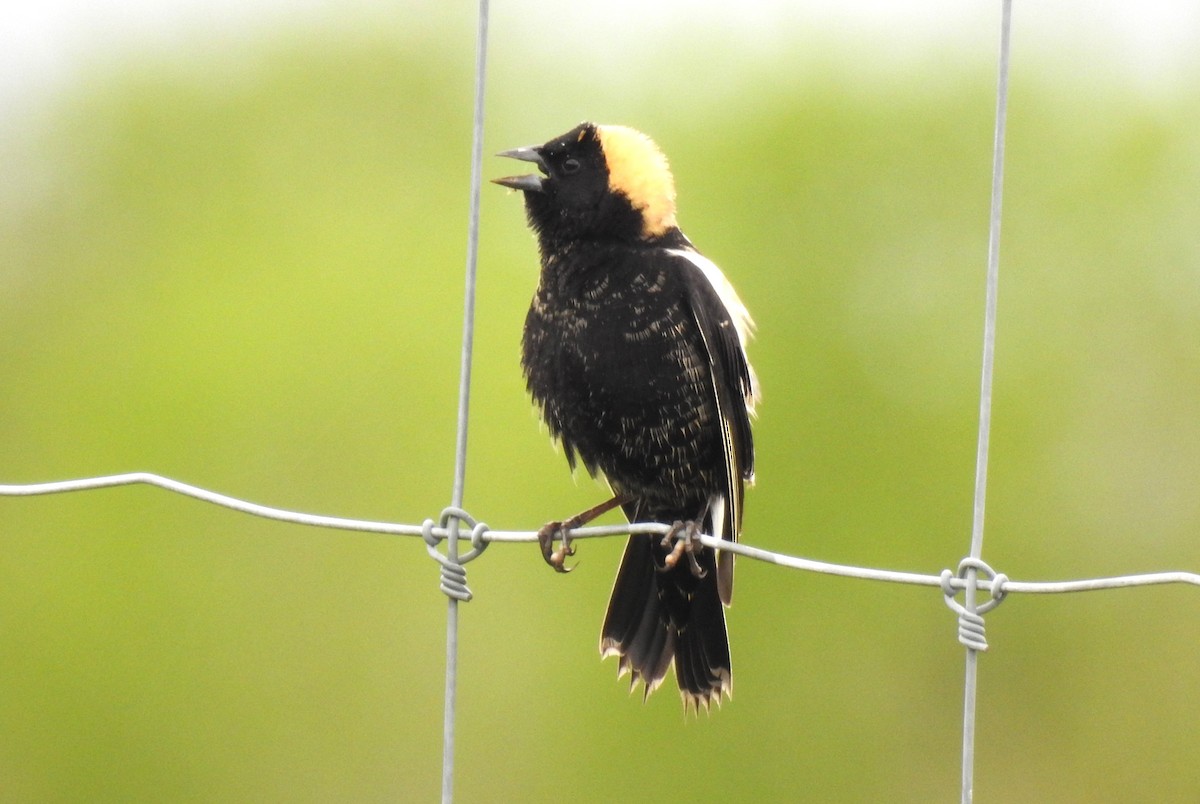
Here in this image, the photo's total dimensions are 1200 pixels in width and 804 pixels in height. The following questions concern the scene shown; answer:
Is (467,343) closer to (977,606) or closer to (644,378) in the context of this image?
(977,606)

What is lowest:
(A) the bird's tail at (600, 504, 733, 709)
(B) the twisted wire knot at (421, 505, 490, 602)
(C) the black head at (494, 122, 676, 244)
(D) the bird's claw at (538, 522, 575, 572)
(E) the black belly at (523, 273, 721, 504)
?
(A) the bird's tail at (600, 504, 733, 709)

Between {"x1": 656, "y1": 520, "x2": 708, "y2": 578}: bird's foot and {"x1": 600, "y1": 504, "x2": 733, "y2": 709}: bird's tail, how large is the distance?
0.32 feet

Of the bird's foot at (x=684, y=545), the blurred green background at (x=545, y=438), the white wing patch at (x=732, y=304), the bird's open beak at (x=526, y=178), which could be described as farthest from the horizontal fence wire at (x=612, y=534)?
the blurred green background at (x=545, y=438)

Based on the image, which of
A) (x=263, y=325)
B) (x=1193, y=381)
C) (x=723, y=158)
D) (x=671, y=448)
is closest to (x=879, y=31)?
(x=723, y=158)

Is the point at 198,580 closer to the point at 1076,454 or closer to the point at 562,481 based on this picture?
the point at 562,481

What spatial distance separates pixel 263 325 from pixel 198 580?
2.55m

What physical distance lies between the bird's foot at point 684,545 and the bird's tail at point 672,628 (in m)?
0.10

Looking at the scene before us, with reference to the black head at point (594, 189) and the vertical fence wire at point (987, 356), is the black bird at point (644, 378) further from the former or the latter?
the vertical fence wire at point (987, 356)

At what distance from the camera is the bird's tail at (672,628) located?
354 centimetres

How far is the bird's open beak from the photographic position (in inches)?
134

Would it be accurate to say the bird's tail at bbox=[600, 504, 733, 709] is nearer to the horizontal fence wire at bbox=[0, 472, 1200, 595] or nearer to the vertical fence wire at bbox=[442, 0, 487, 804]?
the horizontal fence wire at bbox=[0, 472, 1200, 595]

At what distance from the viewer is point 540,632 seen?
13.8 meters

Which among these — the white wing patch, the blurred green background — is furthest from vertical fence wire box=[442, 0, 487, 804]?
the blurred green background

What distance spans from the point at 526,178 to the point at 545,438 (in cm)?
980
